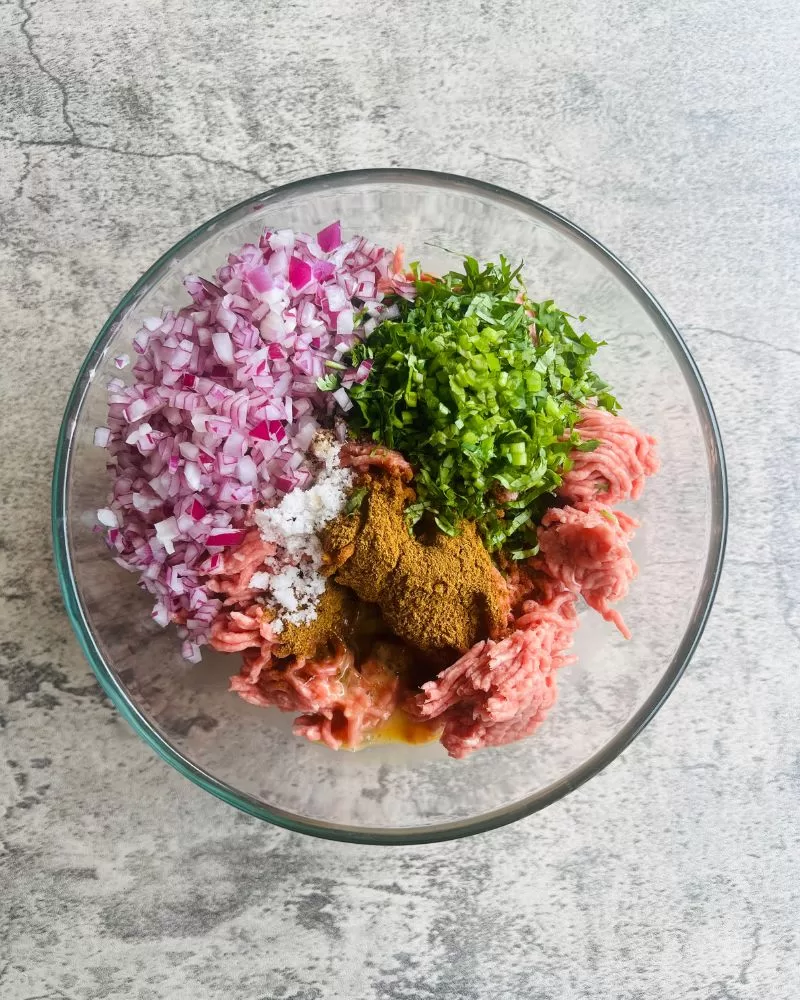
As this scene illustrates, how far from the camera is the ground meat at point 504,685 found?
5.21 ft

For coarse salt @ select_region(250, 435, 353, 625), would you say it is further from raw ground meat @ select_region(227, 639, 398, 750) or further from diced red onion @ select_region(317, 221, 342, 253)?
diced red onion @ select_region(317, 221, 342, 253)

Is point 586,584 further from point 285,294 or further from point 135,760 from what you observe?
point 135,760

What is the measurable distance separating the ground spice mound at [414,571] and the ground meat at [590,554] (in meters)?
0.13

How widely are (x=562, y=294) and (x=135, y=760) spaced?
1.46 m

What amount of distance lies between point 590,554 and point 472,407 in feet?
1.19

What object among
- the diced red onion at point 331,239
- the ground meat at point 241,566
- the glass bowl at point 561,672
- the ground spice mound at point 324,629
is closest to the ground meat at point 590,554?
the glass bowl at point 561,672

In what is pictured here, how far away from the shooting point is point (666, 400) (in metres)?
1.91

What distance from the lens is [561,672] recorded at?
1.90 m

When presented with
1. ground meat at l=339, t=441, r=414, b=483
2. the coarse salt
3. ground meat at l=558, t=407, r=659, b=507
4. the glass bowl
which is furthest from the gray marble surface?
ground meat at l=339, t=441, r=414, b=483

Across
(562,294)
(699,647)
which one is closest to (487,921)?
(699,647)

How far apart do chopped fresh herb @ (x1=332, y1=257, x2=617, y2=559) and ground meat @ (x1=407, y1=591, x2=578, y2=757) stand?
158 millimetres

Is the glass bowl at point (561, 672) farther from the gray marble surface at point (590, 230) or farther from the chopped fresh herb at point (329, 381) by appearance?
the chopped fresh herb at point (329, 381)

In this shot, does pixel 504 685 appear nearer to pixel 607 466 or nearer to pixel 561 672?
pixel 561 672

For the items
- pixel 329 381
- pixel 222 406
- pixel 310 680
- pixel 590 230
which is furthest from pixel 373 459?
pixel 590 230
